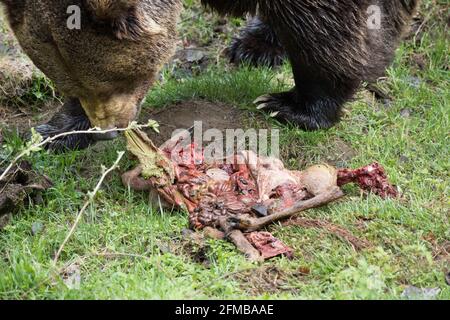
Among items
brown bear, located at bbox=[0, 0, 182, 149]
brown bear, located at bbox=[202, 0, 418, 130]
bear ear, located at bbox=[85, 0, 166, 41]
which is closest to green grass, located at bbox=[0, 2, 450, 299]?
brown bear, located at bbox=[202, 0, 418, 130]

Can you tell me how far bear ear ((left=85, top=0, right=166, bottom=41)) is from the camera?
4.74m

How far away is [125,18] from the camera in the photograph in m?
4.98

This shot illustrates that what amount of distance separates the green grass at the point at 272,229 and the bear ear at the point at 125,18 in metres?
1.01

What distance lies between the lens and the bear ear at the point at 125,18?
4738 millimetres

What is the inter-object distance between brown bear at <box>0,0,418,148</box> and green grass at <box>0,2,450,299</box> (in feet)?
1.11

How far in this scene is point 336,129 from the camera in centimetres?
632

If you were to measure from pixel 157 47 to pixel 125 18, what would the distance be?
520 mm

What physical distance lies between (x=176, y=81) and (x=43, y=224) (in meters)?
2.52

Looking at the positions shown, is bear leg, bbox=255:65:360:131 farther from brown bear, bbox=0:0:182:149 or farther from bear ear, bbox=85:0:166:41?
bear ear, bbox=85:0:166:41
